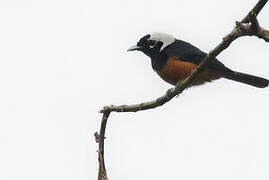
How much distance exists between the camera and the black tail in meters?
7.33

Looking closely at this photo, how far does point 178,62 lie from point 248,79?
3.37 ft

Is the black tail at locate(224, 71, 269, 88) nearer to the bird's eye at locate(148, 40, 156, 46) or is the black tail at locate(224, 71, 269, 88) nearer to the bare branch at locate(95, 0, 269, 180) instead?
the bird's eye at locate(148, 40, 156, 46)

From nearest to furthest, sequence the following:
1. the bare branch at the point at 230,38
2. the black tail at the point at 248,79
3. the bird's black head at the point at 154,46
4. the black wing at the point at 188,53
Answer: the bare branch at the point at 230,38 → the black wing at the point at 188,53 → the black tail at the point at 248,79 → the bird's black head at the point at 154,46

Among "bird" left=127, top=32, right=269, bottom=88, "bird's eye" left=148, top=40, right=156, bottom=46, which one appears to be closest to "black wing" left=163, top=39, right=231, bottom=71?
"bird" left=127, top=32, right=269, bottom=88

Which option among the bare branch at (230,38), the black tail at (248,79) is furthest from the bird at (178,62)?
the bare branch at (230,38)

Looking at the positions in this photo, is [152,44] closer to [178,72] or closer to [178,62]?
[178,62]

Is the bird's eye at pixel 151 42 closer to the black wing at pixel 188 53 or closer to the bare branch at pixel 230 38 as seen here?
the black wing at pixel 188 53

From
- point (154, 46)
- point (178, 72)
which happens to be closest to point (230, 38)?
point (178, 72)

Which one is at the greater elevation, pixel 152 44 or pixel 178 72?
pixel 152 44

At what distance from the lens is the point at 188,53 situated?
7.32 m

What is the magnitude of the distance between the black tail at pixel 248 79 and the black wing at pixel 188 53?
23cm

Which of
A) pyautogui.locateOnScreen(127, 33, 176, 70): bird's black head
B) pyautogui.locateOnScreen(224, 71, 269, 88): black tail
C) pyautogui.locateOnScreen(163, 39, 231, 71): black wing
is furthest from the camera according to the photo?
pyautogui.locateOnScreen(127, 33, 176, 70): bird's black head

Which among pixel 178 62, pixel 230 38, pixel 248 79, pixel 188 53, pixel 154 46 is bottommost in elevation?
pixel 230 38

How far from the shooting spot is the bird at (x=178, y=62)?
716cm
